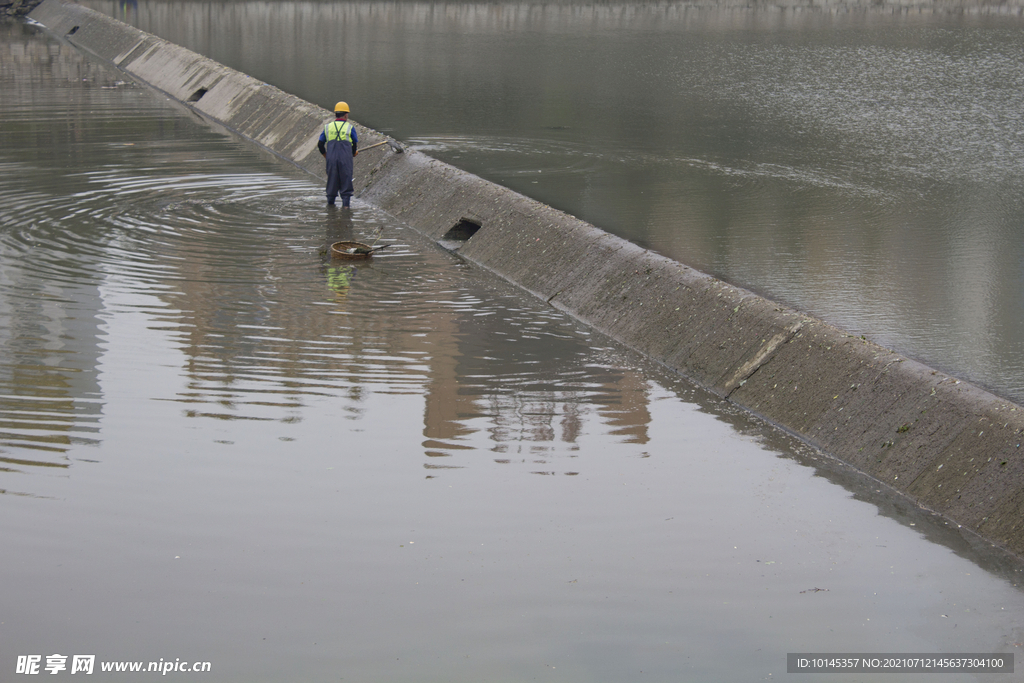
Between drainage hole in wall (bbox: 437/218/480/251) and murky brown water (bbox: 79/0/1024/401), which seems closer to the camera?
murky brown water (bbox: 79/0/1024/401)

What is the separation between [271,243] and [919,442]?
27.9ft

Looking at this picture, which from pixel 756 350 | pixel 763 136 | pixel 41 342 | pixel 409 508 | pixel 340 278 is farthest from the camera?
pixel 763 136

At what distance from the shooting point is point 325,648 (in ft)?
17.7

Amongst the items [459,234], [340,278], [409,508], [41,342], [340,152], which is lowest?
[409,508]

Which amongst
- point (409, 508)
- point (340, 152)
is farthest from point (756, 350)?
point (340, 152)

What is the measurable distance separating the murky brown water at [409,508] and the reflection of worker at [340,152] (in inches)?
172

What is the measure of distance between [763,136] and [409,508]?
16903 mm

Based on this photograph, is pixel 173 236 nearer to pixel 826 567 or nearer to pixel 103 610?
pixel 103 610

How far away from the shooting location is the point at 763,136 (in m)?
21.8

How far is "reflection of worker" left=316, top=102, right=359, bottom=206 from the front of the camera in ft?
50.9

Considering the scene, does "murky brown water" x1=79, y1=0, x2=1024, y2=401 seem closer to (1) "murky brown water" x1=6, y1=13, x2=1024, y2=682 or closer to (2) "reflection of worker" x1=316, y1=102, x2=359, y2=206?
(2) "reflection of worker" x1=316, y1=102, x2=359, y2=206

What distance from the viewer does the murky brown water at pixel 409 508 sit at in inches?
218

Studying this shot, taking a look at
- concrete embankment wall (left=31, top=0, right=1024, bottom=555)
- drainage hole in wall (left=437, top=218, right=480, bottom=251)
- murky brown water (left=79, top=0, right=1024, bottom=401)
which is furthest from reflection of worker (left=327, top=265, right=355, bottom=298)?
murky brown water (left=79, top=0, right=1024, bottom=401)

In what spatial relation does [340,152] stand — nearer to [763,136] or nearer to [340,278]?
[340,278]
